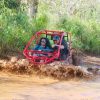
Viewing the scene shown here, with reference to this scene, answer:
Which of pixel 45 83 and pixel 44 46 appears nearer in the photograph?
pixel 45 83

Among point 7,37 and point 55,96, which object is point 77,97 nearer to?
point 55,96

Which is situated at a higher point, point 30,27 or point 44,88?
point 30,27

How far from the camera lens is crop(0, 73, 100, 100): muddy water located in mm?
8602

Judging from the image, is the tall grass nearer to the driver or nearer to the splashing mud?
the driver

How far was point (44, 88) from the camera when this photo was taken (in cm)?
988

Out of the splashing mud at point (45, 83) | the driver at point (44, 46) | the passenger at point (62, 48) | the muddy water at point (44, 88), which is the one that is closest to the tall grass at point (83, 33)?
the passenger at point (62, 48)

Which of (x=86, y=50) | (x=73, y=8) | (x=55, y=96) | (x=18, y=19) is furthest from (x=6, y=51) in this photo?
(x=73, y=8)

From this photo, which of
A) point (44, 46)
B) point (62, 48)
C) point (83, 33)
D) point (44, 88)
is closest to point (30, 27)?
point (44, 46)

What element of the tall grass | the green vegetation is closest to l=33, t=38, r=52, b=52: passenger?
the green vegetation

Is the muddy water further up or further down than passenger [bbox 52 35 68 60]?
further down

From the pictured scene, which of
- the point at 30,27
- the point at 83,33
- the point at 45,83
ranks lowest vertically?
the point at 45,83

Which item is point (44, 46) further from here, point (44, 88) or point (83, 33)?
point (83, 33)

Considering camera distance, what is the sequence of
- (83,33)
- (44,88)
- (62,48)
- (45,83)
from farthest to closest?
(83,33) < (62,48) < (45,83) < (44,88)

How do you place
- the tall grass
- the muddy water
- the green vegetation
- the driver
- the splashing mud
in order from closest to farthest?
the muddy water, the splashing mud, the driver, the green vegetation, the tall grass
